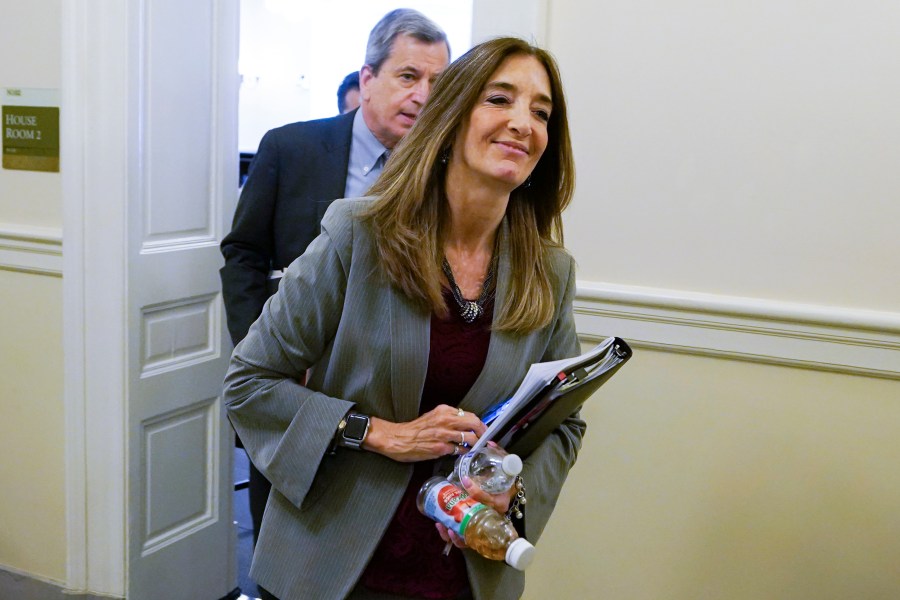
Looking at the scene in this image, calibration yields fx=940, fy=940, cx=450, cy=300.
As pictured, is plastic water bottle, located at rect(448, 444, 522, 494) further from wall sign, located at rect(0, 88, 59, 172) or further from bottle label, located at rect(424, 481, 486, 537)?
wall sign, located at rect(0, 88, 59, 172)

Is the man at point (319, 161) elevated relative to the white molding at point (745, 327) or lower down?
elevated

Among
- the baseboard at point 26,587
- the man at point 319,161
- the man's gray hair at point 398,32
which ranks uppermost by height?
the man's gray hair at point 398,32

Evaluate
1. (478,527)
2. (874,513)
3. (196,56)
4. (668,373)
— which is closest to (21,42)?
(196,56)

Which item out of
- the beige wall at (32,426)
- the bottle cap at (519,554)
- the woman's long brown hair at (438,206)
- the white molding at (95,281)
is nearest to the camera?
the bottle cap at (519,554)

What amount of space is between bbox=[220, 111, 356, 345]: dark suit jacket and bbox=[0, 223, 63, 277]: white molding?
0.82 metres

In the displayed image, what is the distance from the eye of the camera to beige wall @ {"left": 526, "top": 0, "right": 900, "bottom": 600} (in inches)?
85.9

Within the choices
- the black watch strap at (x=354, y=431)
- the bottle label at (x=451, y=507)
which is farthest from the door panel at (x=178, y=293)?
the bottle label at (x=451, y=507)

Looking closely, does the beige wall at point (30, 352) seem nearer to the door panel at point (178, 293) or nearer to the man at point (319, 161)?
the door panel at point (178, 293)

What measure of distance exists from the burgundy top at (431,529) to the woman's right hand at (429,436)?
66 mm

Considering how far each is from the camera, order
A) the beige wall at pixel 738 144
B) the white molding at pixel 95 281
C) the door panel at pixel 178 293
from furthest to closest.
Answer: the door panel at pixel 178 293
the white molding at pixel 95 281
the beige wall at pixel 738 144

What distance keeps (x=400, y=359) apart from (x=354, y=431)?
0.42ft

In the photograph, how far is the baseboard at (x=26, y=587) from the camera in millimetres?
3067

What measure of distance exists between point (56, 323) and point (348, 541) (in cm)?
195

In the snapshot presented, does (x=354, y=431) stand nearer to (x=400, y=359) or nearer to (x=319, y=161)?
(x=400, y=359)
